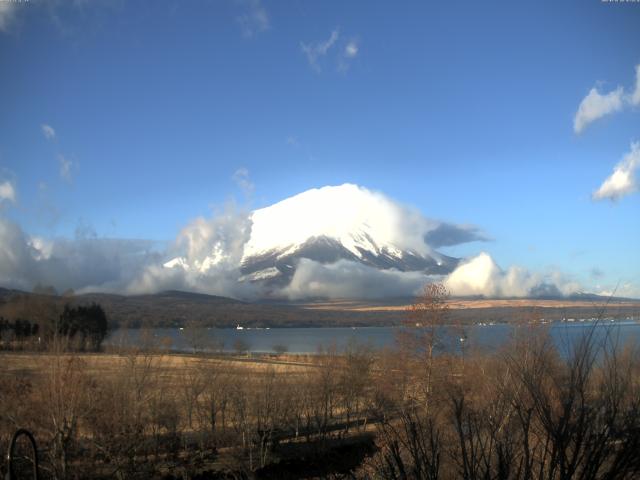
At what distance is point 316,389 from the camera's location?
40875mm

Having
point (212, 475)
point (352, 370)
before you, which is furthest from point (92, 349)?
point (212, 475)

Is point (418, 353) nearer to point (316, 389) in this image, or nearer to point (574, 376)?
point (316, 389)

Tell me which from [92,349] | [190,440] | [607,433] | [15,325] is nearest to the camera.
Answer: [607,433]

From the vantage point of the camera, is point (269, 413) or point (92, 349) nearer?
point (269, 413)

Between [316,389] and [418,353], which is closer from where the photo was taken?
[418,353]

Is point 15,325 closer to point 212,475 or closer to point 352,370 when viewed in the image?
point 352,370

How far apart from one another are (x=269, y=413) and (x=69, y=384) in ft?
49.8

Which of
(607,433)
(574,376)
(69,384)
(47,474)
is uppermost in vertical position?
(574,376)

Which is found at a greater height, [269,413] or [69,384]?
[69,384]

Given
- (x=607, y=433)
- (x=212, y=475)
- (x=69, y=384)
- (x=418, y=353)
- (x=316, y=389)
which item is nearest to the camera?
(x=607, y=433)

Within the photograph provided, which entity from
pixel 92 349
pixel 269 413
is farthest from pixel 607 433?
pixel 92 349

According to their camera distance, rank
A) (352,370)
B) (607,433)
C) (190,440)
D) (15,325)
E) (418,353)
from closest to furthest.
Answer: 1. (607,433)
2. (418,353)
3. (190,440)
4. (352,370)
5. (15,325)

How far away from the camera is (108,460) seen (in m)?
24.3

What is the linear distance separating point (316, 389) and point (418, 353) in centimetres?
1179
